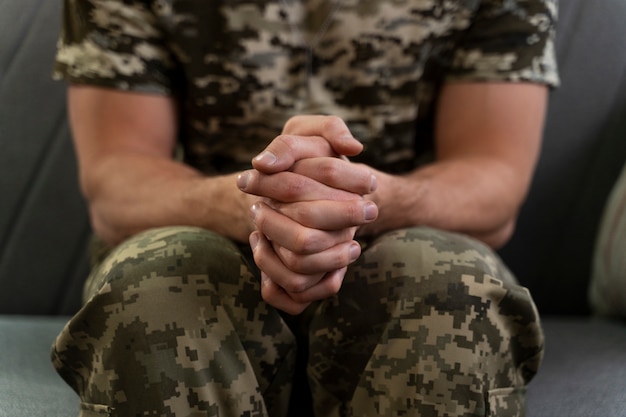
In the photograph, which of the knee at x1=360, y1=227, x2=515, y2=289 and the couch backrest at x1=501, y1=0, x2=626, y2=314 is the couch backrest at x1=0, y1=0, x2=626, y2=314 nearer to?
the couch backrest at x1=501, y1=0, x2=626, y2=314

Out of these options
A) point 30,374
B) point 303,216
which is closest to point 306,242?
point 303,216

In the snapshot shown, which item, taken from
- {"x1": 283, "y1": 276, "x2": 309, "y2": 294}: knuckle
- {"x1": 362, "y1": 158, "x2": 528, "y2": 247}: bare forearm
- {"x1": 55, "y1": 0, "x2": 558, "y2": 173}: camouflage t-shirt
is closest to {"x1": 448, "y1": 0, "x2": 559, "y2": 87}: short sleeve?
{"x1": 55, "y1": 0, "x2": 558, "y2": 173}: camouflage t-shirt

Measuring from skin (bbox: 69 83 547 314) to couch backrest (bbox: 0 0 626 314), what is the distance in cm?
17

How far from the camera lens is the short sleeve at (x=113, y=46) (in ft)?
2.64

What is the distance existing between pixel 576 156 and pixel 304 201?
58 cm

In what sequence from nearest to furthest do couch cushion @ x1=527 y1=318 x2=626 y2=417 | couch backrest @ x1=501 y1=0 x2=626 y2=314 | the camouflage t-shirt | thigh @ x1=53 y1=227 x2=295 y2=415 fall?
1. thigh @ x1=53 y1=227 x2=295 y2=415
2. couch cushion @ x1=527 y1=318 x2=626 y2=417
3. the camouflage t-shirt
4. couch backrest @ x1=501 y1=0 x2=626 y2=314

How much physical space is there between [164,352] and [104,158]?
1.16 ft

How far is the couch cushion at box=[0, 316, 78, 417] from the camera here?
0.64 metres

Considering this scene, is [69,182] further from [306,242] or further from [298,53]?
[306,242]

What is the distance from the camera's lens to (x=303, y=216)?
547 millimetres

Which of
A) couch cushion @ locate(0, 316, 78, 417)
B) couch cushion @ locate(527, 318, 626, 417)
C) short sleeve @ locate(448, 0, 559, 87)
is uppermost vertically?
short sleeve @ locate(448, 0, 559, 87)

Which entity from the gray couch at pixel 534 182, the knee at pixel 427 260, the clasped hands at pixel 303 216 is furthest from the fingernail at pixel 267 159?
the gray couch at pixel 534 182

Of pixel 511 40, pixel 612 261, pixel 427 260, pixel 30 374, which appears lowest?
pixel 30 374

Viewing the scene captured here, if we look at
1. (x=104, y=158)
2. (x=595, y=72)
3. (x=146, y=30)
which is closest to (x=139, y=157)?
(x=104, y=158)
